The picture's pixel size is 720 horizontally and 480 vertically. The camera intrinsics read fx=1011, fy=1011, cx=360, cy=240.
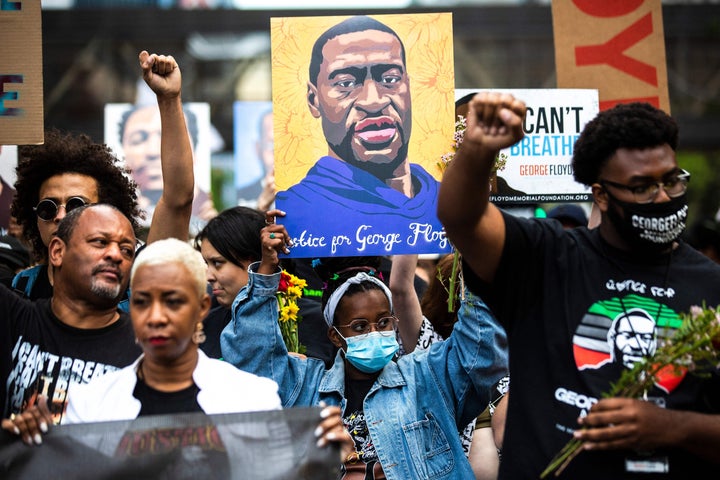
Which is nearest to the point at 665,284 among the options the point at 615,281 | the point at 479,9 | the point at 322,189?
the point at 615,281

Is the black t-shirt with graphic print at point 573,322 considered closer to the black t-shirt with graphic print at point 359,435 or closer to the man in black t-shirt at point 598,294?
the man in black t-shirt at point 598,294

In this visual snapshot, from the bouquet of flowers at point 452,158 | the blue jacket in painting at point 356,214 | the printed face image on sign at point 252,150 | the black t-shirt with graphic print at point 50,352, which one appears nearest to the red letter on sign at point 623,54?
the bouquet of flowers at point 452,158

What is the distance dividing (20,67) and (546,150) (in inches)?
96.8

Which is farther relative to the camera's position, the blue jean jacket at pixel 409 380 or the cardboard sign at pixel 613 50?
the cardboard sign at pixel 613 50

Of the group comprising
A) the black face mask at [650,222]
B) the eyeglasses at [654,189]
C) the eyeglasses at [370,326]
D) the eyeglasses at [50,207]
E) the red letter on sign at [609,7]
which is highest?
the red letter on sign at [609,7]

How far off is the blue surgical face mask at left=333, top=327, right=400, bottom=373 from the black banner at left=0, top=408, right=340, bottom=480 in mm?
975

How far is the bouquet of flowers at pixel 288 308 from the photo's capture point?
4.31 m

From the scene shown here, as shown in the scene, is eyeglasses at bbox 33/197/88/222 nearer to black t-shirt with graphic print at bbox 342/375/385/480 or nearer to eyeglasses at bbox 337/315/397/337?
eyeglasses at bbox 337/315/397/337

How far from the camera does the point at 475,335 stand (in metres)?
3.88

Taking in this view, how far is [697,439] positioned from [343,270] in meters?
1.99

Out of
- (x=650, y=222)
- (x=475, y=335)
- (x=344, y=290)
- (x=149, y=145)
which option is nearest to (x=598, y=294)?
(x=650, y=222)

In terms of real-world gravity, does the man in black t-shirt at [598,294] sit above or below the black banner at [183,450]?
above

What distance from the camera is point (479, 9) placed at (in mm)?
18625

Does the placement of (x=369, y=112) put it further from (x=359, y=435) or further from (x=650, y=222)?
(x=650, y=222)
